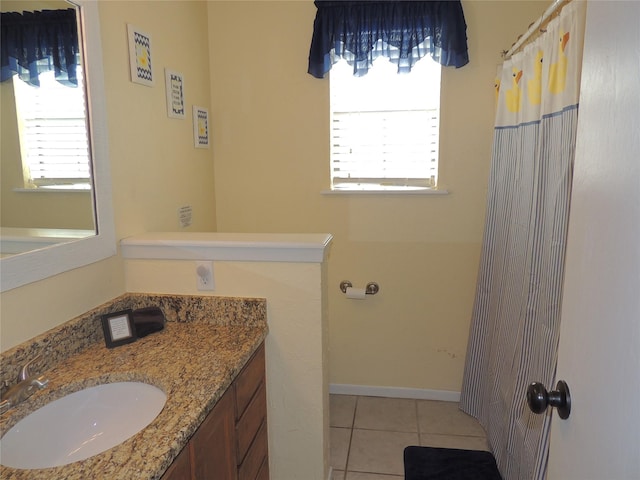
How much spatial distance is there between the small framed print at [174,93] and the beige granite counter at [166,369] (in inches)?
36.4

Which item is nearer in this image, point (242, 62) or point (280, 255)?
point (280, 255)

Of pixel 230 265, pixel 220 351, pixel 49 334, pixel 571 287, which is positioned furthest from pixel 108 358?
pixel 571 287

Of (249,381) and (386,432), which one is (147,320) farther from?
(386,432)

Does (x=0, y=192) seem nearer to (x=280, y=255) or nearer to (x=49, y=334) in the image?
(x=49, y=334)

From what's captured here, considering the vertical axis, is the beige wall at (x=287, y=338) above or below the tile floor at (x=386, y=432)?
above

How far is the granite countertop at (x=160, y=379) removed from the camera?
2.90 feet

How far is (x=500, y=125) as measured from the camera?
2254 millimetres

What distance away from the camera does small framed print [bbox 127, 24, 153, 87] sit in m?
1.71

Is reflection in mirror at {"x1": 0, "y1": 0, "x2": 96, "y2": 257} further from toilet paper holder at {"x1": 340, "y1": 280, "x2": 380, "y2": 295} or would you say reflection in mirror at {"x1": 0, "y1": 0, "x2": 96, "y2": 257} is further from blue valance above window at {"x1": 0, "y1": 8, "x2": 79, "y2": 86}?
toilet paper holder at {"x1": 340, "y1": 280, "x2": 380, "y2": 295}

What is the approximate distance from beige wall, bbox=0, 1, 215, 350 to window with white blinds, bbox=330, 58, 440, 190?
2.67 ft

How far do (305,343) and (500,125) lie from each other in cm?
149

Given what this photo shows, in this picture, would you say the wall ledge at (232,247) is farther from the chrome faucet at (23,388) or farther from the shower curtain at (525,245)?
the shower curtain at (525,245)

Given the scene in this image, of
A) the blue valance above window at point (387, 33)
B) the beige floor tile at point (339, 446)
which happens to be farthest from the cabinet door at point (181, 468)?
the blue valance above window at point (387, 33)

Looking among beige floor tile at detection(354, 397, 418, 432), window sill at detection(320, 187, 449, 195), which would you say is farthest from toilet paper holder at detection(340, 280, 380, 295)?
beige floor tile at detection(354, 397, 418, 432)
